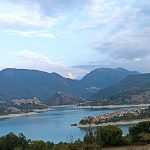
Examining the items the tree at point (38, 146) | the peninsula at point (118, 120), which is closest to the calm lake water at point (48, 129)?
the peninsula at point (118, 120)

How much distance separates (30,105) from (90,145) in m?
98.0

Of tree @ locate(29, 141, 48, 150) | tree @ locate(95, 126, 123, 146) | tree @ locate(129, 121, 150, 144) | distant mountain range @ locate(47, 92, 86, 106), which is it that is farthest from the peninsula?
distant mountain range @ locate(47, 92, 86, 106)

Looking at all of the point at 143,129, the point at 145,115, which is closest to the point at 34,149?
the point at 143,129

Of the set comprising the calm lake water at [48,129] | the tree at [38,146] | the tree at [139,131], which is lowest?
the calm lake water at [48,129]

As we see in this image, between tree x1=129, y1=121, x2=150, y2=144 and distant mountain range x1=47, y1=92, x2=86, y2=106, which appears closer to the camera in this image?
tree x1=129, y1=121, x2=150, y2=144

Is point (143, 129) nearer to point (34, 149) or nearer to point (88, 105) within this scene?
point (34, 149)

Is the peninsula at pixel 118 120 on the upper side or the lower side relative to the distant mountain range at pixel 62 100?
lower

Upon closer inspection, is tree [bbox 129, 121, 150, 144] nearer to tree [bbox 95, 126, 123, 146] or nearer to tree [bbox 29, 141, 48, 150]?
tree [bbox 95, 126, 123, 146]

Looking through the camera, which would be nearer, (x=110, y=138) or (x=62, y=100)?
(x=110, y=138)

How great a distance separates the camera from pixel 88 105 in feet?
375

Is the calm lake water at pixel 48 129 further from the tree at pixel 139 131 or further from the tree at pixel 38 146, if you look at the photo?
the tree at pixel 38 146

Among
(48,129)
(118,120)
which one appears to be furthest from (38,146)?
(118,120)

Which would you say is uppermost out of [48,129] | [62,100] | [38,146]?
[62,100]

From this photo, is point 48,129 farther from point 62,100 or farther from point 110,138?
point 62,100
